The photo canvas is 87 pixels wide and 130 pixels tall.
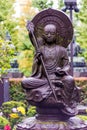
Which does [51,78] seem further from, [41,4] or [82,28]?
[41,4]

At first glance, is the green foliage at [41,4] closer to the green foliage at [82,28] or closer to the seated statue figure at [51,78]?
the green foliage at [82,28]

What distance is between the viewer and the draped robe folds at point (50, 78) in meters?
9.59

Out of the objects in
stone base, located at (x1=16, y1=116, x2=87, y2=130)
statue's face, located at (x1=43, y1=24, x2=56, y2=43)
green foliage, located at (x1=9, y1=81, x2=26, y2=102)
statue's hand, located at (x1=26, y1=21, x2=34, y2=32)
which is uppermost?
statue's hand, located at (x1=26, y1=21, x2=34, y2=32)

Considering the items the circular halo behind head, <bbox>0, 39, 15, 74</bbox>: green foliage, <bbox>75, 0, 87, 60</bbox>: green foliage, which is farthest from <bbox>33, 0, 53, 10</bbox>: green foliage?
the circular halo behind head

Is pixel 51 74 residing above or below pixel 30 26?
below

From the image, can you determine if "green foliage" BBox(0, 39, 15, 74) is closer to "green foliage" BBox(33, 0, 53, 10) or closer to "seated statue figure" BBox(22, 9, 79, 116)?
"seated statue figure" BBox(22, 9, 79, 116)

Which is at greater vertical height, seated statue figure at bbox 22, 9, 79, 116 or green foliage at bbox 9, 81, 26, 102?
seated statue figure at bbox 22, 9, 79, 116

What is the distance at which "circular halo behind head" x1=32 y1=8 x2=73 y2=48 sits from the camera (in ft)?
33.1

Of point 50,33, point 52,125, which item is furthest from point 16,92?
point 52,125

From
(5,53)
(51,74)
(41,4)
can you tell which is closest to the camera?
(51,74)

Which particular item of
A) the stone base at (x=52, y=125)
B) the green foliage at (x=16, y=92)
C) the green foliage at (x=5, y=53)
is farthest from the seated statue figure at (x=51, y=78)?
the green foliage at (x=16, y=92)

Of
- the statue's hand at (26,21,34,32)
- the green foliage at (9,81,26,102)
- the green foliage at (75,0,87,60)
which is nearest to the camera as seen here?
the statue's hand at (26,21,34,32)

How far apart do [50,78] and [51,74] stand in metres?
0.12

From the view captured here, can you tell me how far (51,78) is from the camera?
31.9 feet
